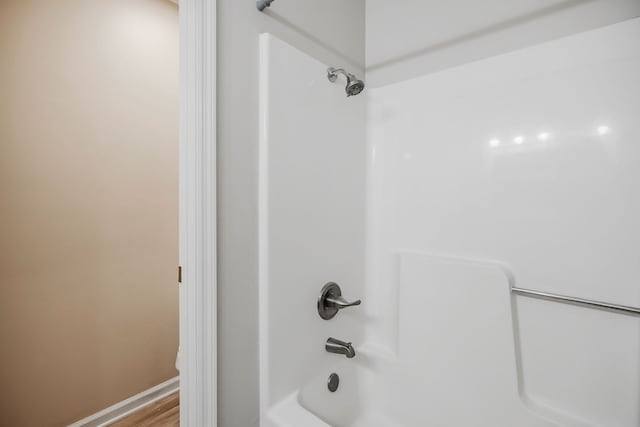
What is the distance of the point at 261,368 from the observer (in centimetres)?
88

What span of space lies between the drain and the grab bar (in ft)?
2.70

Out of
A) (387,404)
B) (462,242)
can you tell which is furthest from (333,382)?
(462,242)

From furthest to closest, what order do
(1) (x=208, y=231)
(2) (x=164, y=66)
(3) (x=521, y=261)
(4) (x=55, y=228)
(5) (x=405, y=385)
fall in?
(2) (x=164, y=66), (4) (x=55, y=228), (5) (x=405, y=385), (3) (x=521, y=261), (1) (x=208, y=231)

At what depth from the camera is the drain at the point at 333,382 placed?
1.11 m

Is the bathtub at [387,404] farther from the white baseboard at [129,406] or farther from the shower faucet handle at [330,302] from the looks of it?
the white baseboard at [129,406]

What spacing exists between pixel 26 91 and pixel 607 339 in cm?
279

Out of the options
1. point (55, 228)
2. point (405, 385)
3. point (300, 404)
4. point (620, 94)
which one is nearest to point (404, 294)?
point (405, 385)

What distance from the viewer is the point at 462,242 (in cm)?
111

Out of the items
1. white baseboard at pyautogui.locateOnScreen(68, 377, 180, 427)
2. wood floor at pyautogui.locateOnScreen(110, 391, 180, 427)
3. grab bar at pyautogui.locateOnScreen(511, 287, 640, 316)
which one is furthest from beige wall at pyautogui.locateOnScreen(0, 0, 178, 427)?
grab bar at pyautogui.locateOnScreen(511, 287, 640, 316)

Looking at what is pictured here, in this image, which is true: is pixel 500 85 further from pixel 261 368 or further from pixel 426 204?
pixel 261 368

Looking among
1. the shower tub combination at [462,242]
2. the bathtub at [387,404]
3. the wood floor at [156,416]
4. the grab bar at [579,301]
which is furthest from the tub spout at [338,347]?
the wood floor at [156,416]

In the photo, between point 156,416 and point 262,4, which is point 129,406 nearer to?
point 156,416

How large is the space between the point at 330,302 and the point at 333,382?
36 centimetres

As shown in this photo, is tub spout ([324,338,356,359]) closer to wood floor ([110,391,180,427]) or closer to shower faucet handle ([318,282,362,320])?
shower faucet handle ([318,282,362,320])
